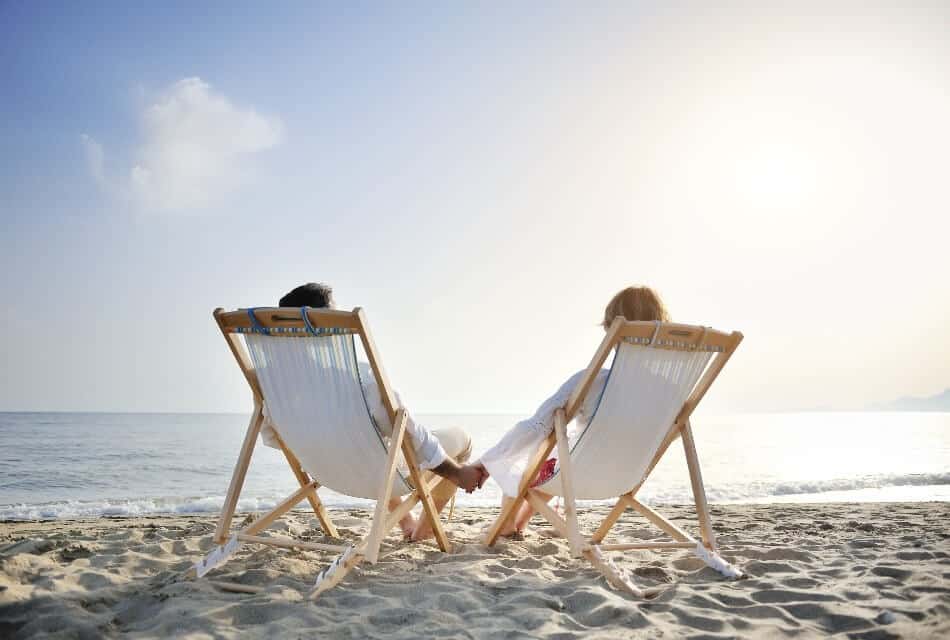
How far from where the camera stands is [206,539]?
339 centimetres

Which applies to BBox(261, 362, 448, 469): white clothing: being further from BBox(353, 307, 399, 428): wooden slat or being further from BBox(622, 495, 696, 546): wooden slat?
BBox(622, 495, 696, 546): wooden slat

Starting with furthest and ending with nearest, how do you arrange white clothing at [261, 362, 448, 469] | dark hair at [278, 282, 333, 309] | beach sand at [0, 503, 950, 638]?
1. dark hair at [278, 282, 333, 309]
2. white clothing at [261, 362, 448, 469]
3. beach sand at [0, 503, 950, 638]

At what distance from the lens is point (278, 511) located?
2947mm

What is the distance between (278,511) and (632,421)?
177 centimetres

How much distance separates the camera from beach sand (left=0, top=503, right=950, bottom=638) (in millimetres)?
1972

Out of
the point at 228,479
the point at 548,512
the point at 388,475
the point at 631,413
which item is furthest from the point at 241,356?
the point at 228,479

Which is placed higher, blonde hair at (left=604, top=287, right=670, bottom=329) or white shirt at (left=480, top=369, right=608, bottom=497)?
blonde hair at (left=604, top=287, right=670, bottom=329)

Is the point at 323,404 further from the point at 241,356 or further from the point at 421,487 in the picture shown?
the point at 421,487

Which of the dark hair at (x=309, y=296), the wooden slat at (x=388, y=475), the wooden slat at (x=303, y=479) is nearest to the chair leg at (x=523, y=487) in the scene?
the wooden slat at (x=388, y=475)

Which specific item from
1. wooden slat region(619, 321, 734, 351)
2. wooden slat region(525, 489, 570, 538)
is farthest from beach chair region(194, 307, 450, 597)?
wooden slat region(619, 321, 734, 351)

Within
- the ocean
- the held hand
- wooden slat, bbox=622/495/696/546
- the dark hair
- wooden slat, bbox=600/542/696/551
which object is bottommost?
the ocean

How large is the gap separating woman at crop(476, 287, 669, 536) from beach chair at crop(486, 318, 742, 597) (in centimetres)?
6

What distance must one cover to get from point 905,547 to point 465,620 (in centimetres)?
266

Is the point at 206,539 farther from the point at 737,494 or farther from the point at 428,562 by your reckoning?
the point at 737,494
